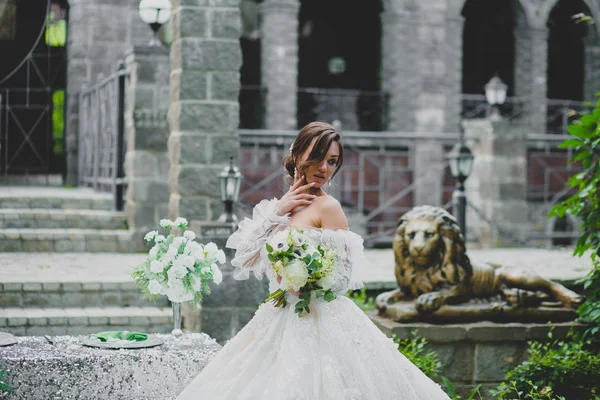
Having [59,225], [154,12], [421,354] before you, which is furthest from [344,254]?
[154,12]

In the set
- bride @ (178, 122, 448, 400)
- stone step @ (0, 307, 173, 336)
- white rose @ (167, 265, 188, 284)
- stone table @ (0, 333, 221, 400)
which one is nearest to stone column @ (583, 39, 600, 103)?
stone step @ (0, 307, 173, 336)

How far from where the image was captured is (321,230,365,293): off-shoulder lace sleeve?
433 cm

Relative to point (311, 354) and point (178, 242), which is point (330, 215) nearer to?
point (311, 354)

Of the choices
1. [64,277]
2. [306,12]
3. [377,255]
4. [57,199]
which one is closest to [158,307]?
[64,277]

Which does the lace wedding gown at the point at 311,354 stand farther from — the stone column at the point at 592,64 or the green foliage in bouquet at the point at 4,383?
the stone column at the point at 592,64

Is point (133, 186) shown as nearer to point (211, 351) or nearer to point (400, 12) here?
point (211, 351)

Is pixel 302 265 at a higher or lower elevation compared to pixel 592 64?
lower

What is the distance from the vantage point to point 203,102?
938 centimetres

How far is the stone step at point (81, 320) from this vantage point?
7.53 m

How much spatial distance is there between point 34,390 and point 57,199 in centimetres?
646

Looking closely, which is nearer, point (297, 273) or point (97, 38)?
point (297, 273)

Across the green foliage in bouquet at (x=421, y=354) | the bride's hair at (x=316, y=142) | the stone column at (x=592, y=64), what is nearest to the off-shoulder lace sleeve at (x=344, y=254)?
the bride's hair at (x=316, y=142)

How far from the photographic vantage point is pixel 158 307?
27.3 feet

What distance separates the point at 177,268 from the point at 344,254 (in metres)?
1.52
